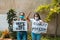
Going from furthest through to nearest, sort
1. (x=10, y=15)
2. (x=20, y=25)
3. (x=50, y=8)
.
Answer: (x=50, y=8), (x=10, y=15), (x=20, y=25)

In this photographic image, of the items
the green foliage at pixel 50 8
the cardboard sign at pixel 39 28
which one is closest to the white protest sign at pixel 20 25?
the cardboard sign at pixel 39 28

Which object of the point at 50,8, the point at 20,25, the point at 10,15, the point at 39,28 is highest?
the point at 50,8

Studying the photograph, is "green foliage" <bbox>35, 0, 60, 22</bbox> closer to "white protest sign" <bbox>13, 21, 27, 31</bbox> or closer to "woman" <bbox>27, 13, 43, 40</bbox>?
"woman" <bbox>27, 13, 43, 40</bbox>

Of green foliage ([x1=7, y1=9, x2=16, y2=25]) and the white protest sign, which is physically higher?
green foliage ([x1=7, y1=9, x2=16, y2=25])

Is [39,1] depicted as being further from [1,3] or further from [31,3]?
[1,3]

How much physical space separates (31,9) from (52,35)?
1.55 metres

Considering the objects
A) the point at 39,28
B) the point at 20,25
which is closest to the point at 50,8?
the point at 39,28

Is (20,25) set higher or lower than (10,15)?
lower

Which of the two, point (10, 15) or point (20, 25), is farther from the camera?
point (10, 15)

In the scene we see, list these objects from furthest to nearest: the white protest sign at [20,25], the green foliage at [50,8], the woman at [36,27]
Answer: the green foliage at [50,8], the white protest sign at [20,25], the woman at [36,27]

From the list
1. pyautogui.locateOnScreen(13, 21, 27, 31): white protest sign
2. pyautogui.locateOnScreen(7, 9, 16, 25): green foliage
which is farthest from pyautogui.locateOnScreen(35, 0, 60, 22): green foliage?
pyautogui.locateOnScreen(13, 21, 27, 31): white protest sign

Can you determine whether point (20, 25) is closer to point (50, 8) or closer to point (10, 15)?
point (10, 15)

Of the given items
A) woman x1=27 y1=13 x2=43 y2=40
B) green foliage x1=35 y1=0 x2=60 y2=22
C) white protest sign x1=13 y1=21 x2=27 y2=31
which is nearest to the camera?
woman x1=27 y1=13 x2=43 y2=40

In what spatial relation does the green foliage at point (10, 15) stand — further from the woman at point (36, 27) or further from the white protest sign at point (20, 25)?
the woman at point (36, 27)
